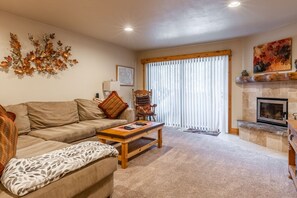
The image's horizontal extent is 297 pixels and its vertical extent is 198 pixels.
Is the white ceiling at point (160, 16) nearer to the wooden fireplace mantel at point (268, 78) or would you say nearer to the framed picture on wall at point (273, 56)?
the framed picture on wall at point (273, 56)

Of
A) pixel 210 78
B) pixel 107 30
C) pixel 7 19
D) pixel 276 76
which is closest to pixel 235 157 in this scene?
pixel 276 76

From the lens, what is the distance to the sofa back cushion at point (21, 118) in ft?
8.48

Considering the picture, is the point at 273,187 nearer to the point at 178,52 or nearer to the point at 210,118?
the point at 210,118

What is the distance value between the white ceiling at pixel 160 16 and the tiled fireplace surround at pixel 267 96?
114cm

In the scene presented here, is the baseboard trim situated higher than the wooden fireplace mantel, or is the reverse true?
the wooden fireplace mantel

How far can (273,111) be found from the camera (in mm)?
3705

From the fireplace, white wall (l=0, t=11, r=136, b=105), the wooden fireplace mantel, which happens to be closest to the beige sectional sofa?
white wall (l=0, t=11, r=136, b=105)

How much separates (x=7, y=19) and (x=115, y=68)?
2507 mm

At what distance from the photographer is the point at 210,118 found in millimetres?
4703

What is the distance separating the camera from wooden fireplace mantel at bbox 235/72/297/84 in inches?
126

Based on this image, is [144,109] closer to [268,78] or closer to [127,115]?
[127,115]

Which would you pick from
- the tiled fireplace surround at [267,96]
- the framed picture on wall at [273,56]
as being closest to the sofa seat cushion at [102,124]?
the tiled fireplace surround at [267,96]

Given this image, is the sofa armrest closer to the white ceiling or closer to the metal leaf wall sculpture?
the metal leaf wall sculpture

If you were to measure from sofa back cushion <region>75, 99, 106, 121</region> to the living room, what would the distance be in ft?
1.03
